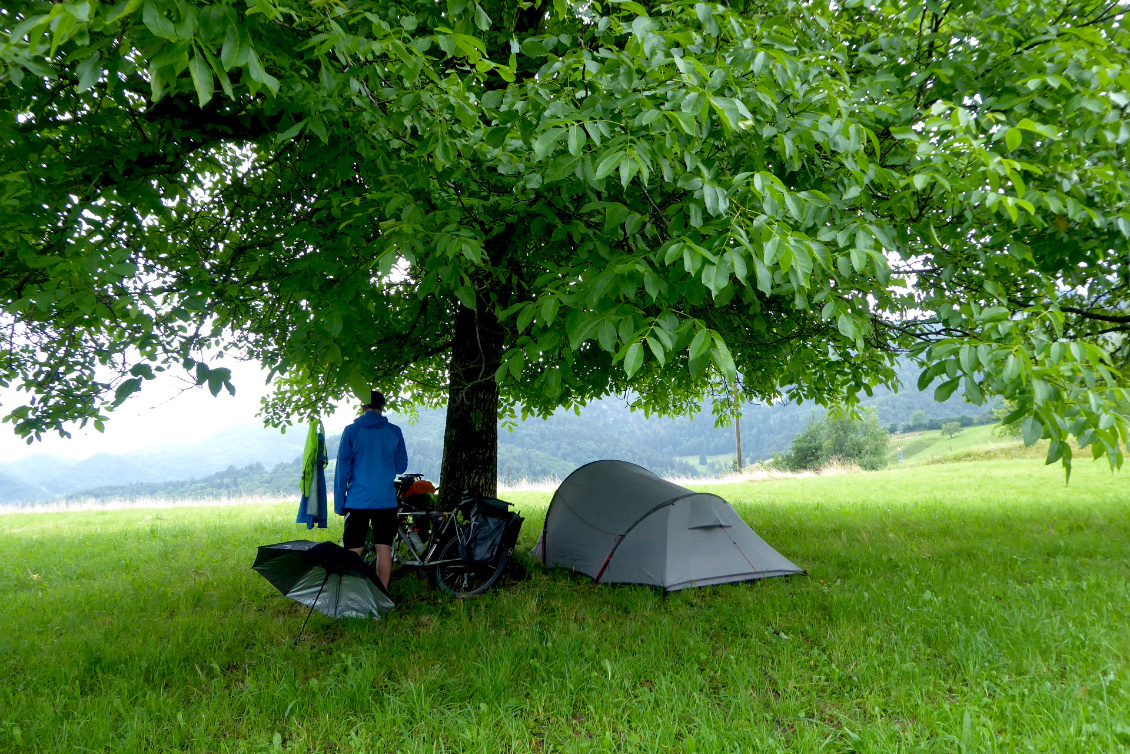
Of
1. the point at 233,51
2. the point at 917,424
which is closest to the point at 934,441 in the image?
the point at 917,424

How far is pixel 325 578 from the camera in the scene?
201 inches

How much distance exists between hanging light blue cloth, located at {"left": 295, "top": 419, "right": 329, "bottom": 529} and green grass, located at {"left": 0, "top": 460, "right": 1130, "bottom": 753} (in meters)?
0.91

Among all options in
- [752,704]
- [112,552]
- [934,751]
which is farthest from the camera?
[112,552]

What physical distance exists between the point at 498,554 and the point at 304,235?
3719 millimetres

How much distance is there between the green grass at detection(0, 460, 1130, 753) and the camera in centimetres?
356

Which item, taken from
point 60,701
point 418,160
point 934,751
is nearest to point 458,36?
point 418,160

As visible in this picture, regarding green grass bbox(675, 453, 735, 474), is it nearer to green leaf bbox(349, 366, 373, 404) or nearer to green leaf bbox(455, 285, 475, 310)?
green leaf bbox(455, 285, 475, 310)

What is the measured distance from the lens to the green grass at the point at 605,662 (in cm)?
356

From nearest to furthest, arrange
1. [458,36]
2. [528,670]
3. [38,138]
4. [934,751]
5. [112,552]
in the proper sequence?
[458,36] → [934,751] → [38,138] → [528,670] → [112,552]

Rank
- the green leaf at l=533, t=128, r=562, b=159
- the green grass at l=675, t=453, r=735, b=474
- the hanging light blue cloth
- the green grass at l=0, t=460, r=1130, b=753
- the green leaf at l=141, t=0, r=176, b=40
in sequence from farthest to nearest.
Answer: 1. the green grass at l=675, t=453, r=735, b=474
2. the hanging light blue cloth
3. the green grass at l=0, t=460, r=1130, b=753
4. the green leaf at l=533, t=128, r=562, b=159
5. the green leaf at l=141, t=0, r=176, b=40

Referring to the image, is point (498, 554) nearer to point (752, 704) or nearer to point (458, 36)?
point (752, 704)

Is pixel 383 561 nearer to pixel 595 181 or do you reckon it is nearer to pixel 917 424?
pixel 595 181

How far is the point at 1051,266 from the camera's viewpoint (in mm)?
5480

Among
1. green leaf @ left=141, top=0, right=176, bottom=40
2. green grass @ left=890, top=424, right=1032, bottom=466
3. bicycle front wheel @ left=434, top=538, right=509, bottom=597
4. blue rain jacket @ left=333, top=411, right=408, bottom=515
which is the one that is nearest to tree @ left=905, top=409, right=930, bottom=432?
green grass @ left=890, top=424, right=1032, bottom=466
